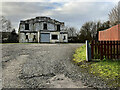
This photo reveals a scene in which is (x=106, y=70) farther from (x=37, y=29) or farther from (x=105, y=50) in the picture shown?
(x=37, y=29)

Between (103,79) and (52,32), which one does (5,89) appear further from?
A: (52,32)

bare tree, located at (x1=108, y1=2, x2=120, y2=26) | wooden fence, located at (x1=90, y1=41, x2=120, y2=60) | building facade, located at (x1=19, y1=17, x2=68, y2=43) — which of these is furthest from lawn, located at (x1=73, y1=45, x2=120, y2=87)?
building facade, located at (x1=19, y1=17, x2=68, y2=43)

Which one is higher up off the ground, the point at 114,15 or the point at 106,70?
the point at 114,15

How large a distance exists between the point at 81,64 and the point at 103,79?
232 cm

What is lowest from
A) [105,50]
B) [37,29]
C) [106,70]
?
[106,70]

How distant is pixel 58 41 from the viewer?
31.2 m

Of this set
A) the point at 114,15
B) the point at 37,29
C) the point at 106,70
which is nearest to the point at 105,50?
the point at 106,70

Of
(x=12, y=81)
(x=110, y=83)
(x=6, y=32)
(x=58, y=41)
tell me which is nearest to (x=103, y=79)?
(x=110, y=83)

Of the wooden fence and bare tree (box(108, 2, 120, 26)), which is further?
bare tree (box(108, 2, 120, 26))

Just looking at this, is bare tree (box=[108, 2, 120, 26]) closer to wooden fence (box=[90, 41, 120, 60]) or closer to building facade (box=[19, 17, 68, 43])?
building facade (box=[19, 17, 68, 43])

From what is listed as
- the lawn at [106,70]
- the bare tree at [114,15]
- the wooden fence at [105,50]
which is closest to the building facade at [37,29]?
the bare tree at [114,15]

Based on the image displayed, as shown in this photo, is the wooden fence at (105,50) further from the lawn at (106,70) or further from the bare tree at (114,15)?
the bare tree at (114,15)

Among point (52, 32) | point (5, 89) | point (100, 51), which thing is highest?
point (52, 32)

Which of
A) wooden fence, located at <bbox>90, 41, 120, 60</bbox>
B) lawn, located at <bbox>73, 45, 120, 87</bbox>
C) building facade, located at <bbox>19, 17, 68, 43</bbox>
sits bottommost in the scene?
lawn, located at <bbox>73, 45, 120, 87</bbox>
